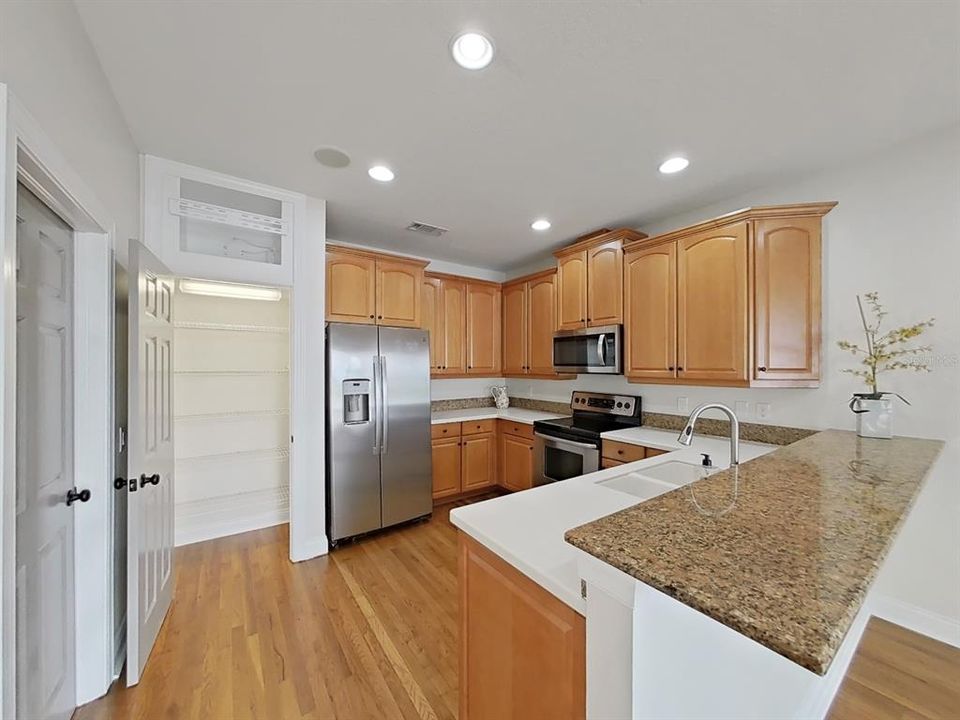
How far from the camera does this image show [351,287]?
3182mm

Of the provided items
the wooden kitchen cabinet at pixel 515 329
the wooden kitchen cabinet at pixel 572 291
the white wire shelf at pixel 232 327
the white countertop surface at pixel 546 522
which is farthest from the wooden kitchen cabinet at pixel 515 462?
the white wire shelf at pixel 232 327

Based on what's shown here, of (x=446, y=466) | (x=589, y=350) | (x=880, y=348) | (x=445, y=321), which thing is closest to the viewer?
(x=880, y=348)

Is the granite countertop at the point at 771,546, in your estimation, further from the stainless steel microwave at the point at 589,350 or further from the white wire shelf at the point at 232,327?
the white wire shelf at the point at 232,327

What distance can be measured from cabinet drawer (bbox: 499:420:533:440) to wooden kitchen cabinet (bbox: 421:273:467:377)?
756mm

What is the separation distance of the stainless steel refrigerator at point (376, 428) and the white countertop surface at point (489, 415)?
421 mm

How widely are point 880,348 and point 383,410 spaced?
10.8 feet

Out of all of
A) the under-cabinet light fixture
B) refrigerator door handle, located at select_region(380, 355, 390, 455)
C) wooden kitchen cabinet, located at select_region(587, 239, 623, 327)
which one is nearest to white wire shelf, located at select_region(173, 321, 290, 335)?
the under-cabinet light fixture

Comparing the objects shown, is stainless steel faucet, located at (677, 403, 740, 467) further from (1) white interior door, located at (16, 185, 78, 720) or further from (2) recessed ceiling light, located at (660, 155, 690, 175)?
(1) white interior door, located at (16, 185, 78, 720)

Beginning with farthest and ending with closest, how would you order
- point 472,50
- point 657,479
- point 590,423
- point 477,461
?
point 477,461 < point 590,423 < point 657,479 < point 472,50

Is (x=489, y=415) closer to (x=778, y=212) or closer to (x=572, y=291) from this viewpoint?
(x=572, y=291)

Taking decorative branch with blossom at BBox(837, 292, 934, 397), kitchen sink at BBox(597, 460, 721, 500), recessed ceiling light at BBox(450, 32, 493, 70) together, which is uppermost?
recessed ceiling light at BBox(450, 32, 493, 70)

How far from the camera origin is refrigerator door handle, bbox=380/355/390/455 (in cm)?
317

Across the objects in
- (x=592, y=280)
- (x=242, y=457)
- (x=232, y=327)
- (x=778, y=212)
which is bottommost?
(x=242, y=457)

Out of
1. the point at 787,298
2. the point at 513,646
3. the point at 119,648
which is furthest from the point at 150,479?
the point at 787,298
